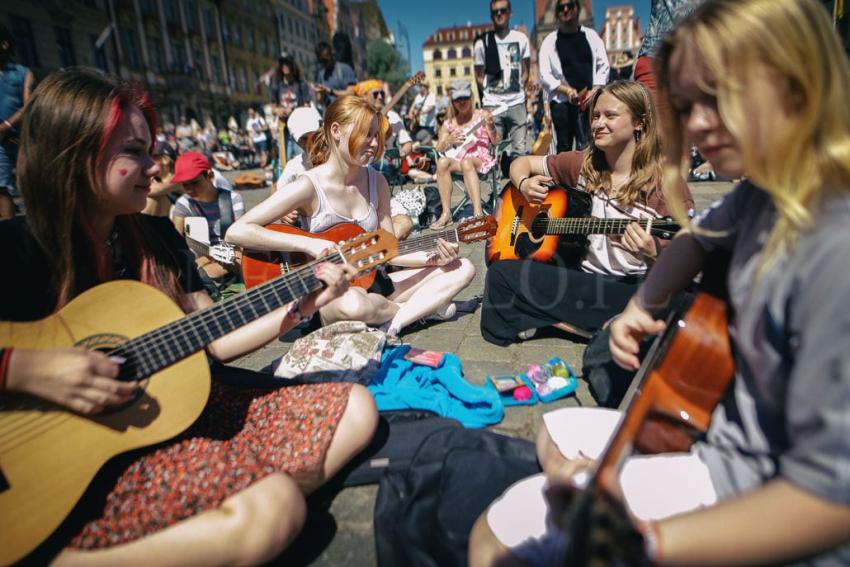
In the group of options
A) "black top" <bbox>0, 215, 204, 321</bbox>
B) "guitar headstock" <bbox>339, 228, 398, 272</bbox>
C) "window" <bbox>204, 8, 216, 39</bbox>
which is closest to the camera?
"black top" <bbox>0, 215, 204, 321</bbox>

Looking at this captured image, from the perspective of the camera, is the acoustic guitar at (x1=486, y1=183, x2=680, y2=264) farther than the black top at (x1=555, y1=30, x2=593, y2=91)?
No

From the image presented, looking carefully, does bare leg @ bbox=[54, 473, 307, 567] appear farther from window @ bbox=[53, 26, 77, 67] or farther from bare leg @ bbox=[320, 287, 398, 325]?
window @ bbox=[53, 26, 77, 67]

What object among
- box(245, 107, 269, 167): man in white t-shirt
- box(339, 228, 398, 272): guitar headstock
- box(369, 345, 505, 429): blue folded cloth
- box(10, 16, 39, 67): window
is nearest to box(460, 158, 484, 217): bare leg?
box(369, 345, 505, 429): blue folded cloth

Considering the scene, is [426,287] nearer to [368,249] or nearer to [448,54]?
[368,249]

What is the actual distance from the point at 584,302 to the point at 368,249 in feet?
5.51

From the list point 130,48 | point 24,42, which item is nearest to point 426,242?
point 24,42

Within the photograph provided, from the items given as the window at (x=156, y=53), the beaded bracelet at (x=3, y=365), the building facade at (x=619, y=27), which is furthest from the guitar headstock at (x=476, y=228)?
the building facade at (x=619, y=27)

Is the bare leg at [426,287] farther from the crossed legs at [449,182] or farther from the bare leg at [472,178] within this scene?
the bare leg at [472,178]

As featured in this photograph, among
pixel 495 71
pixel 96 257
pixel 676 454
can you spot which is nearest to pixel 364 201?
pixel 96 257

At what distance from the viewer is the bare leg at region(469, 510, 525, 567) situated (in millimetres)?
1182

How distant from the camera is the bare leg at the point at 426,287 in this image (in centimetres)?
370

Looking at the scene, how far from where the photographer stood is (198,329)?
168 cm

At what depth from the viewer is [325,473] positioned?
185 centimetres

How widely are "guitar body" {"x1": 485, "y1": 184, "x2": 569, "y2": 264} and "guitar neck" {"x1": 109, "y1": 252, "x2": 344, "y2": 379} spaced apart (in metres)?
2.16
